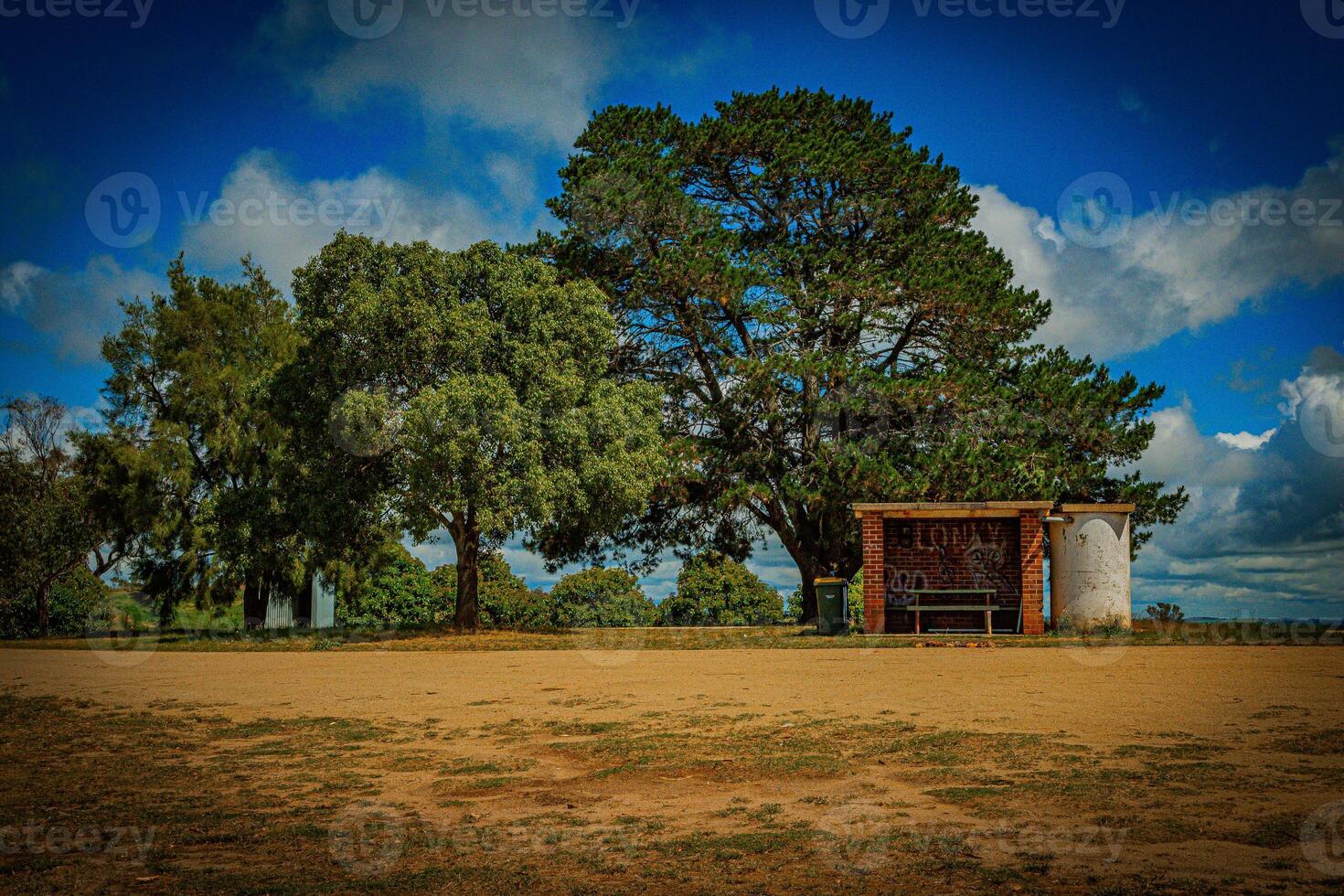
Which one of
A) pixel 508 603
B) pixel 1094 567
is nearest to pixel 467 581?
pixel 508 603

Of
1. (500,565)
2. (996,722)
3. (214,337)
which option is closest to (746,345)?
(500,565)

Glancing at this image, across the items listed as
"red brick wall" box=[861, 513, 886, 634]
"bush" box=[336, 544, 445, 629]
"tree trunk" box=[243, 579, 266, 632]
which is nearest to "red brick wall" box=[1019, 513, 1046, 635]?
"red brick wall" box=[861, 513, 886, 634]

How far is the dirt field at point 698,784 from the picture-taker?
4.62m

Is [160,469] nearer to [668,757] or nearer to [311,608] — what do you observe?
[311,608]

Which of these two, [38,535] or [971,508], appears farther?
[38,535]

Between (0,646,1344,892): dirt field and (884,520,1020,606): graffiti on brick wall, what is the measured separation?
8.06 metres

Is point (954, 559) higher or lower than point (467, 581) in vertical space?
higher

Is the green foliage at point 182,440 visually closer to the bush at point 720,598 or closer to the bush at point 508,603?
the bush at point 508,603

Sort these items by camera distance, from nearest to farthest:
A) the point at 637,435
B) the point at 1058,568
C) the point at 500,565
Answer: the point at 1058,568 < the point at 637,435 < the point at 500,565

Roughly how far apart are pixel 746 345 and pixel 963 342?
17.3ft

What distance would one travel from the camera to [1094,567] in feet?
62.4

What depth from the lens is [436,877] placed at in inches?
181

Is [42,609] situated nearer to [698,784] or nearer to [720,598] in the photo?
[720,598]

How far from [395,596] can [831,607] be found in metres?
13.6
